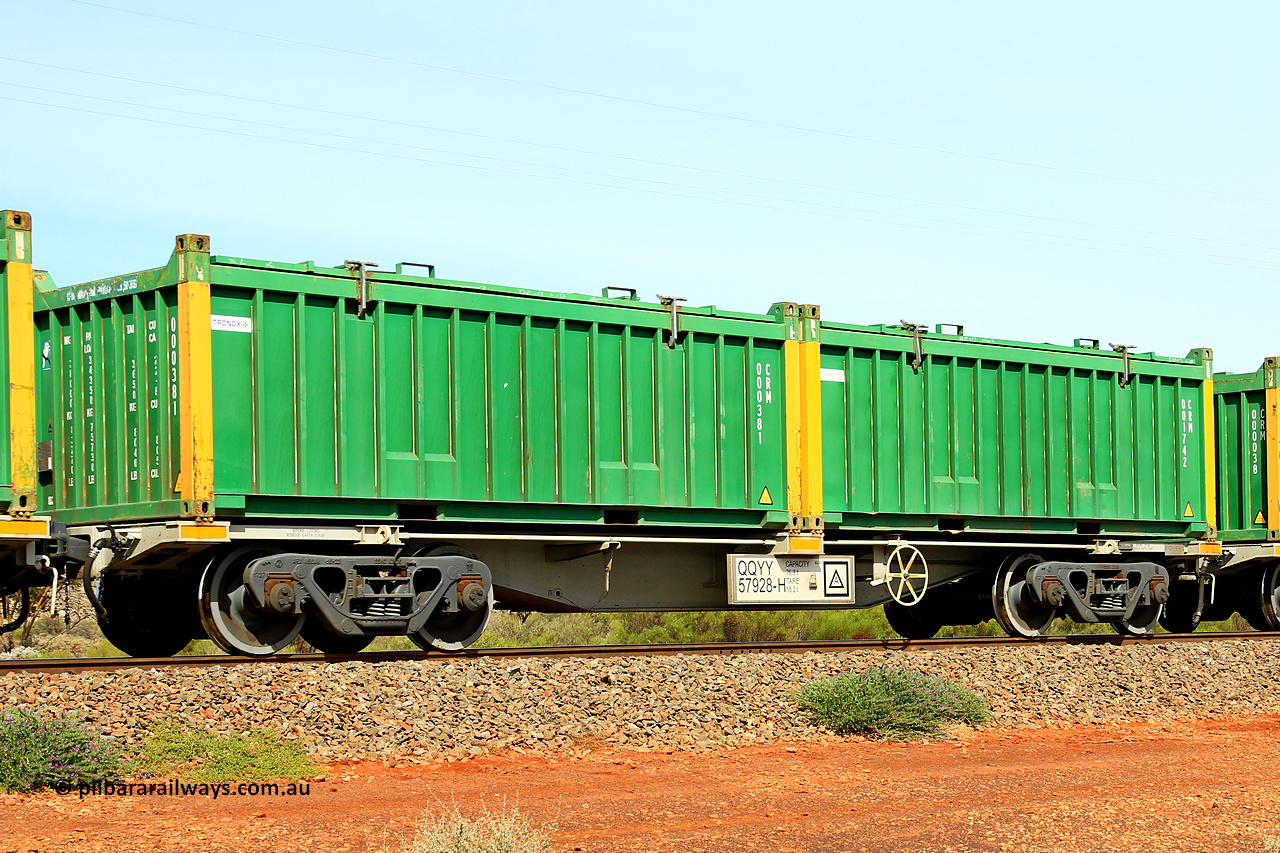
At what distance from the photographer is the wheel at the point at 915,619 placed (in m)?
19.1

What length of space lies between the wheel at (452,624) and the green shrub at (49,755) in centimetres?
440

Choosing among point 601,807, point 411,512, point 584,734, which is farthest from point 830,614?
point 601,807

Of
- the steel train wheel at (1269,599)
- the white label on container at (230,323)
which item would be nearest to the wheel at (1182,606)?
the steel train wheel at (1269,599)

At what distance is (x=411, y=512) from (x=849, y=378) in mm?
5596

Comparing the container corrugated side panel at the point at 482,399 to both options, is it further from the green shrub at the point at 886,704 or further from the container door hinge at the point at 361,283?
the green shrub at the point at 886,704

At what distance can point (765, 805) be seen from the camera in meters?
8.92

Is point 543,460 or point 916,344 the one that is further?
point 916,344

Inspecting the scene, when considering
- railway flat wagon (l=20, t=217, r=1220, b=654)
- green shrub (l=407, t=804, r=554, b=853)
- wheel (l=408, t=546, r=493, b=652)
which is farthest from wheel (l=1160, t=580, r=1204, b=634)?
green shrub (l=407, t=804, r=554, b=853)

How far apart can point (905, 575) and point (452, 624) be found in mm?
5710

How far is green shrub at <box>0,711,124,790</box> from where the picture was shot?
8.75 m

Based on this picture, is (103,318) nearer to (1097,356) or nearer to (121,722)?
(121,722)

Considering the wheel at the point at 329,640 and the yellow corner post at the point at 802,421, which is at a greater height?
the yellow corner post at the point at 802,421

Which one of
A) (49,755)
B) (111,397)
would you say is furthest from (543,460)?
(49,755)

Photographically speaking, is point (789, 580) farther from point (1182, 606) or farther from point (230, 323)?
point (1182, 606)
